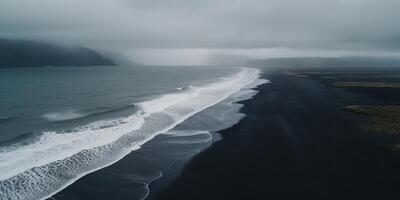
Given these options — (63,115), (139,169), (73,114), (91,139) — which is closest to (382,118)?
(139,169)

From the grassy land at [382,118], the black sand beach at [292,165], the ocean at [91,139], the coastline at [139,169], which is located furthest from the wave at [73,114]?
the grassy land at [382,118]

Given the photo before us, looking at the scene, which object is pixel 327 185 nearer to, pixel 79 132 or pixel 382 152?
pixel 382 152

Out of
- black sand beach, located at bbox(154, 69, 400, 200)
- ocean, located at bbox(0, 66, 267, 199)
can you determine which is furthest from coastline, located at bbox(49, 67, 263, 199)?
black sand beach, located at bbox(154, 69, 400, 200)

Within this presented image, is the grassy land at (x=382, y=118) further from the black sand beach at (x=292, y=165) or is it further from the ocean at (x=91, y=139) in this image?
the ocean at (x=91, y=139)

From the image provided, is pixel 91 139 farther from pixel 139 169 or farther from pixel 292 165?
pixel 292 165

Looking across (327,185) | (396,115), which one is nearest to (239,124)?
(327,185)

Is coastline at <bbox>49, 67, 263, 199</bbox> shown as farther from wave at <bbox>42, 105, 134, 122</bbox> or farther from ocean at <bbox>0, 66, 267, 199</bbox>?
wave at <bbox>42, 105, 134, 122</bbox>

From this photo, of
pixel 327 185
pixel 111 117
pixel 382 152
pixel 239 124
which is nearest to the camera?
pixel 327 185

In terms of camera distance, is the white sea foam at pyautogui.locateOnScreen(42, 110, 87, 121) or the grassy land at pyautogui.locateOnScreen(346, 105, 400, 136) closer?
the grassy land at pyautogui.locateOnScreen(346, 105, 400, 136)
